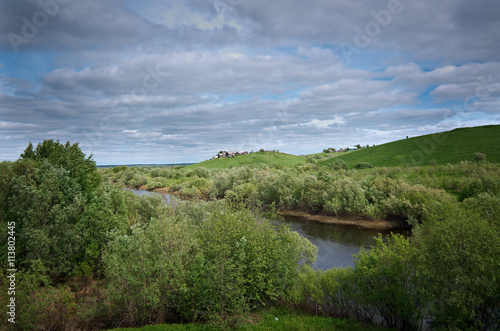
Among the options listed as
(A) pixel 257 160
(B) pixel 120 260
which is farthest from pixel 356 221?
(A) pixel 257 160

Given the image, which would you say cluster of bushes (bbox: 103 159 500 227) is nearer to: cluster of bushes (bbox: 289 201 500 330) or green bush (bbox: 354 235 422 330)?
cluster of bushes (bbox: 289 201 500 330)

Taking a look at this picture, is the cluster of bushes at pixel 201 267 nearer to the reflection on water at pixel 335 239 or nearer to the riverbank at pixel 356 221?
the reflection on water at pixel 335 239

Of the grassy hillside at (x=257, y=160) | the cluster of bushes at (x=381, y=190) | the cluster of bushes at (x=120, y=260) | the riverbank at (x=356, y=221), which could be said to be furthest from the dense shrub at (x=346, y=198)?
the grassy hillside at (x=257, y=160)

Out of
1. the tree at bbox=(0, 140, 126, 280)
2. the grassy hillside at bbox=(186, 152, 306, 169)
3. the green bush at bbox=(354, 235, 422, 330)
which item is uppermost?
the grassy hillside at bbox=(186, 152, 306, 169)

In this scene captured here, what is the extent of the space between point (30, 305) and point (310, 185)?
5553 centimetres

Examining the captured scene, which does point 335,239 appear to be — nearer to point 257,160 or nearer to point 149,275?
point 149,275

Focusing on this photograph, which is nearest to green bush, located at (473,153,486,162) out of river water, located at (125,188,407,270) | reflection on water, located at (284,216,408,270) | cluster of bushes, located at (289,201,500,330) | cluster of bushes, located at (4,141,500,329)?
reflection on water, located at (284,216,408,270)

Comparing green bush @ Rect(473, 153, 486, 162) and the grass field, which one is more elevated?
the grass field

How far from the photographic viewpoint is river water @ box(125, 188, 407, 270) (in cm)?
3294

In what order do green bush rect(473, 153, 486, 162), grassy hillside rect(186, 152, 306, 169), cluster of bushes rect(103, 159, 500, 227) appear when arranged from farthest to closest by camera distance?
1. grassy hillside rect(186, 152, 306, 169)
2. green bush rect(473, 153, 486, 162)
3. cluster of bushes rect(103, 159, 500, 227)

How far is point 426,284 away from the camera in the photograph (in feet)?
52.4

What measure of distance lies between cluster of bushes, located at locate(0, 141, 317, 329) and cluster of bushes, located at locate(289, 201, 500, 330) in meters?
2.99

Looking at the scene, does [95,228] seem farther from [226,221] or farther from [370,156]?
[370,156]

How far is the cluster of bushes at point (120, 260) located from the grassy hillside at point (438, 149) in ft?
248
